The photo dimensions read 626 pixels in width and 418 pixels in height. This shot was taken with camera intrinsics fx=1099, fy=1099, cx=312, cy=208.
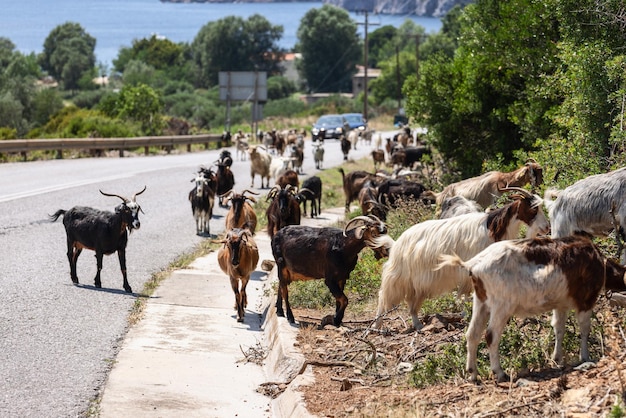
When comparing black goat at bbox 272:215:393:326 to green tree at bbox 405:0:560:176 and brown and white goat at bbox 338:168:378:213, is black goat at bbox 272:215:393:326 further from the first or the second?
brown and white goat at bbox 338:168:378:213

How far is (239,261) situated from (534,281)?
6.08m

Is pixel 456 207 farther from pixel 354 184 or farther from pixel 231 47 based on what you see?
pixel 231 47

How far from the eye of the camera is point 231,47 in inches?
5212

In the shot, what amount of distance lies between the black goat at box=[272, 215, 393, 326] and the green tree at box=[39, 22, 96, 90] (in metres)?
141

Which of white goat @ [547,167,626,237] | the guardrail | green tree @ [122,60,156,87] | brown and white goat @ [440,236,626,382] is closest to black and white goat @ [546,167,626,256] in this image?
white goat @ [547,167,626,237]

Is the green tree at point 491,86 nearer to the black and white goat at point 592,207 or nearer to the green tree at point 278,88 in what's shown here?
the black and white goat at point 592,207

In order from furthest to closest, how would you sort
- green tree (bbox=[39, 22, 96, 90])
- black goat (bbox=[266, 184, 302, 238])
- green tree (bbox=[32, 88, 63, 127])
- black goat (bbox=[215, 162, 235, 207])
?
green tree (bbox=[39, 22, 96, 90]), green tree (bbox=[32, 88, 63, 127]), black goat (bbox=[215, 162, 235, 207]), black goat (bbox=[266, 184, 302, 238])

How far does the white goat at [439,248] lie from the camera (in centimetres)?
1120

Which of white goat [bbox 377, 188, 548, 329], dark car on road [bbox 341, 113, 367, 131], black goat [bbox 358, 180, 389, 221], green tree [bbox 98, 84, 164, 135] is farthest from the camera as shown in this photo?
dark car on road [bbox 341, 113, 367, 131]

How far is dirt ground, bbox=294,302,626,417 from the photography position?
785 centimetres

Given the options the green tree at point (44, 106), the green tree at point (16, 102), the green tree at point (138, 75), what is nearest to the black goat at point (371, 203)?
the green tree at point (16, 102)

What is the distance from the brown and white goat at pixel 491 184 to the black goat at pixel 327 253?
3061mm

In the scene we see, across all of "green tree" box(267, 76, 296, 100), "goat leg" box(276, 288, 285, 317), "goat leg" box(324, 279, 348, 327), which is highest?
"goat leg" box(324, 279, 348, 327)

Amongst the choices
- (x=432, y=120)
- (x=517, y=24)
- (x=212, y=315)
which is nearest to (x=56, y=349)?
(x=212, y=315)
